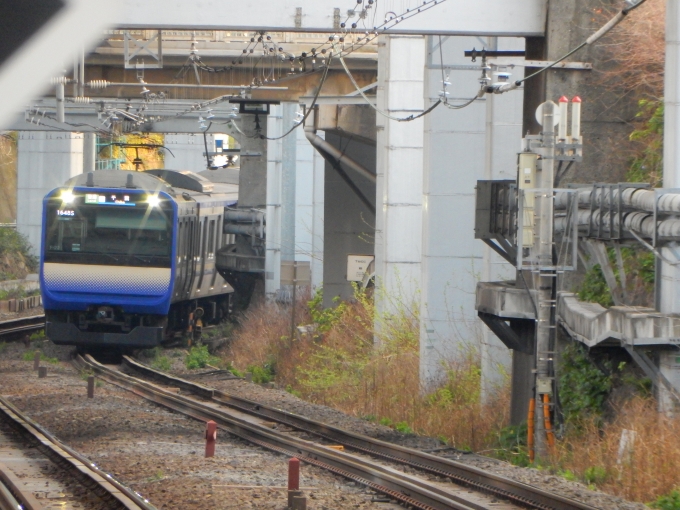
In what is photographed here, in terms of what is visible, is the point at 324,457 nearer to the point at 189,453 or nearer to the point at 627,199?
the point at 189,453

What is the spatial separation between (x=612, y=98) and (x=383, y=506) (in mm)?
7836

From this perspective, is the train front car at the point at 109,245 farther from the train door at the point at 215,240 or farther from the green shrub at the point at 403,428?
the green shrub at the point at 403,428

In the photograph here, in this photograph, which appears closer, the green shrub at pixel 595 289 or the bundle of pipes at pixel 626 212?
the bundle of pipes at pixel 626 212

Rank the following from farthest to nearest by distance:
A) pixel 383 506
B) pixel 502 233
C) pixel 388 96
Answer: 1. pixel 388 96
2. pixel 502 233
3. pixel 383 506

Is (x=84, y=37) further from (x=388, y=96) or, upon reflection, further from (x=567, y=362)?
(x=388, y=96)

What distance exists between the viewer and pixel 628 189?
10891mm

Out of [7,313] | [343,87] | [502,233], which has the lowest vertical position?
[7,313]

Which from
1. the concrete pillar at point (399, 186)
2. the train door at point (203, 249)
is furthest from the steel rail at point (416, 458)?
the train door at point (203, 249)

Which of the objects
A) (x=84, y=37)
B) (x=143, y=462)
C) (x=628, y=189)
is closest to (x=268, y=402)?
(x=143, y=462)

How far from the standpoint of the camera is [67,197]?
19469 millimetres

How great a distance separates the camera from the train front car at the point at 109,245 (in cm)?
1938

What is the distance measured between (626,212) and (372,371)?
8424 mm

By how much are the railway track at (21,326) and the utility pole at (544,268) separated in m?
16.4

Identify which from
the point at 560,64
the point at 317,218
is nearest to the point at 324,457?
the point at 560,64
